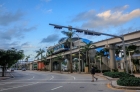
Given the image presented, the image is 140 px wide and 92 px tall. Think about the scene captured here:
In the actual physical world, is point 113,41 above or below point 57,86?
above

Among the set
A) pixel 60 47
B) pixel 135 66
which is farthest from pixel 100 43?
pixel 60 47

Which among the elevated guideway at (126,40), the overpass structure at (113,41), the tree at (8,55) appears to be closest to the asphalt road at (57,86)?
the elevated guideway at (126,40)

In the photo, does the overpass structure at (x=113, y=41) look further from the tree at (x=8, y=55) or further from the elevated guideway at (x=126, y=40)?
the tree at (x=8, y=55)

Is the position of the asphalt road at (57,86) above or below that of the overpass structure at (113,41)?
below

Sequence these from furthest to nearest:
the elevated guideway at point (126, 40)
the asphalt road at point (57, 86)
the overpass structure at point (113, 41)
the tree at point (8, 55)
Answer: the tree at point (8, 55) < the overpass structure at point (113, 41) < the elevated guideway at point (126, 40) < the asphalt road at point (57, 86)

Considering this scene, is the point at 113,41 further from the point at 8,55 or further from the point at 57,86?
the point at 57,86

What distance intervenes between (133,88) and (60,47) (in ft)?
249

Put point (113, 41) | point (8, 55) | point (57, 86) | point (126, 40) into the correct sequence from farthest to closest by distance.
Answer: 1. point (8, 55)
2. point (113, 41)
3. point (126, 40)
4. point (57, 86)

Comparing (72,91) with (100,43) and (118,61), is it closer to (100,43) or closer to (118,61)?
(100,43)

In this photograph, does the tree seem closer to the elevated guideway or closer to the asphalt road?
the asphalt road

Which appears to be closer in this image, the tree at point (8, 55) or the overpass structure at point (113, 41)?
the overpass structure at point (113, 41)

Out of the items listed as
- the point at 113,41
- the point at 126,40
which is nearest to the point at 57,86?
the point at 126,40

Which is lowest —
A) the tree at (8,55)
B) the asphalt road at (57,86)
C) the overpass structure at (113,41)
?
the asphalt road at (57,86)

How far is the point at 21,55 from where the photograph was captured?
40344 millimetres
